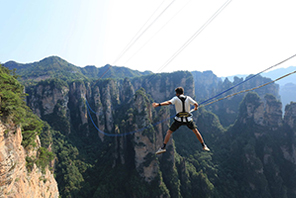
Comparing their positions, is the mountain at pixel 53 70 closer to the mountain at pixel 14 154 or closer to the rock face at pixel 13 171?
the mountain at pixel 14 154

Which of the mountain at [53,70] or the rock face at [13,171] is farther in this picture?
the mountain at [53,70]

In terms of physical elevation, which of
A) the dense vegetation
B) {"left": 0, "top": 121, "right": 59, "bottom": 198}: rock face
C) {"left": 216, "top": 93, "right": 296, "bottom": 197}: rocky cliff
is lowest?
{"left": 216, "top": 93, "right": 296, "bottom": 197}: rocky cliff

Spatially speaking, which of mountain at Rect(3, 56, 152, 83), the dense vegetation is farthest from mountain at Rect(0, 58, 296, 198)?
the dense vegetation

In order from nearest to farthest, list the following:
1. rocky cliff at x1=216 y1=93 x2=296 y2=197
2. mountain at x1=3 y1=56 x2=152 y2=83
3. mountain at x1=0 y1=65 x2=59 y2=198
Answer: mountain at x1=0 y1=65 x2=59 y2=198 → rocky cliff at x1=216 y1=93 x2=296 y2=197 → mountain at x1=3 y1=56 x2=152 y2=83

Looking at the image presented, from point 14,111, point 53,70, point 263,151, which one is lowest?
point 263,151

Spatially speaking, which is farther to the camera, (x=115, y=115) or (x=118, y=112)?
(x=118, y=112)

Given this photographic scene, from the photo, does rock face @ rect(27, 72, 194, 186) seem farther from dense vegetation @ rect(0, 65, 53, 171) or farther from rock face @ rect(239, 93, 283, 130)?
rock face @ rect(239, 93, 283, 130)

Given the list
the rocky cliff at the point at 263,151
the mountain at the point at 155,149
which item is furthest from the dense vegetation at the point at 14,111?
the rocky cliff at the point at 263,151

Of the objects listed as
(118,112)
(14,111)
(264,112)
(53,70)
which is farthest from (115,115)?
(53,70)

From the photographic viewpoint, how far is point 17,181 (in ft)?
33.1

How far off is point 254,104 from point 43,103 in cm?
8440

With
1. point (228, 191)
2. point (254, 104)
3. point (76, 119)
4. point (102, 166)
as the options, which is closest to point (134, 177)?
point (102, 166)

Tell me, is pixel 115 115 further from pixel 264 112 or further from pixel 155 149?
pixel 264 112

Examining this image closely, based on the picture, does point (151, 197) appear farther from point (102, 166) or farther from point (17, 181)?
point (17, 181)
